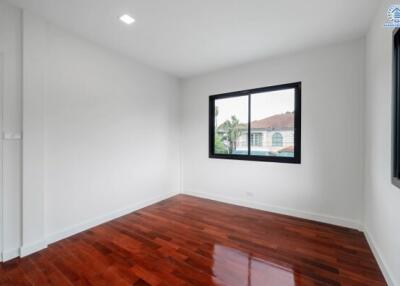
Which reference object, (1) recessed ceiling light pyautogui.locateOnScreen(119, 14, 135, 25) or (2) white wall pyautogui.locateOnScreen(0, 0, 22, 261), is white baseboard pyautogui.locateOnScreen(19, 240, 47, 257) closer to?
(2) white wall pyautogui.locateOnScreen(0, 0, 22, 261)

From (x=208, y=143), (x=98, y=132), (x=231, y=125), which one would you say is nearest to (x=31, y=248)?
(x=98, y=132)

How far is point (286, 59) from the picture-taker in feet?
10.8

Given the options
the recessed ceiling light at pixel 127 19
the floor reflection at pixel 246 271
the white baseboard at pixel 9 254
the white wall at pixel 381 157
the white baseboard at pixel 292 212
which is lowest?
the floor reflection at pixel 246 271

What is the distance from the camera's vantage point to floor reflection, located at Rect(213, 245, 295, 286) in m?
1.77

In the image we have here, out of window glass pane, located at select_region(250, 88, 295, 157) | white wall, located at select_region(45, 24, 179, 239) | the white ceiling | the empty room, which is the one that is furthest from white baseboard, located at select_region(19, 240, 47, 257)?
window glass pane, located at select_region(250, 88, 295, 157)

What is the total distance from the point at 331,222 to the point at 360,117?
1.59m

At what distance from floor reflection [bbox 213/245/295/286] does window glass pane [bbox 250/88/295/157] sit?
73.7 inches

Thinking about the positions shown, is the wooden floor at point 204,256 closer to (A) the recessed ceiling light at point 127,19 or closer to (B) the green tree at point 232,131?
(B) the green tree at point 232,131

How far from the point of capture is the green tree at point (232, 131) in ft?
12.9

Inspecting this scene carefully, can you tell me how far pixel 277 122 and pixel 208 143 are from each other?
57.5 inches

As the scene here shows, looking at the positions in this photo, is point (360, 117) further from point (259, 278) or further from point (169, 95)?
point (169, 95)

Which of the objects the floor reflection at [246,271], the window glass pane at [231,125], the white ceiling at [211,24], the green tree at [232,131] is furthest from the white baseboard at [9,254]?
the green tree at [232,131]

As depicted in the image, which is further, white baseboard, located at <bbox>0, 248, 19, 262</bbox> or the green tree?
the green tree

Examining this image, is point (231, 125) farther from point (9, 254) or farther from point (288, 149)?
point (9, 254)
